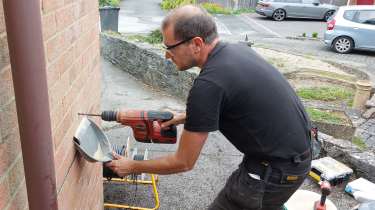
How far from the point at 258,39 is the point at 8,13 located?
15182mm

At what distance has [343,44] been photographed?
1338 centimetres

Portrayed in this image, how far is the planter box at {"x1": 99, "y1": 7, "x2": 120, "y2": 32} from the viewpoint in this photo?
40.7 feet

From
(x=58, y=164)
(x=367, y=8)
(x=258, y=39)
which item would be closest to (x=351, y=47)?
(x=367, y=8)

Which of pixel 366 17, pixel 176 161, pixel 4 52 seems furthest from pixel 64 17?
pixel 366 17

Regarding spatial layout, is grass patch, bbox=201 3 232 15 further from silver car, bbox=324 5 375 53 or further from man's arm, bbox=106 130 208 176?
man's arm, bbox=106 130 208 176

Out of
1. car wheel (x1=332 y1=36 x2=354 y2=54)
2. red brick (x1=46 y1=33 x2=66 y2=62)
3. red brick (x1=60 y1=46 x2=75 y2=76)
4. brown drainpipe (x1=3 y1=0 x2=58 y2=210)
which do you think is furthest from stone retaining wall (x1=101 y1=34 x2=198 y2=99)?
car wheel (x1=332 y1=36 x2=354 y2=54)

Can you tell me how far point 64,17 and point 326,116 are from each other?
16.8 feet

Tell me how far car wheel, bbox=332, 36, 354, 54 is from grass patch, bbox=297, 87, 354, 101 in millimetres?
5146

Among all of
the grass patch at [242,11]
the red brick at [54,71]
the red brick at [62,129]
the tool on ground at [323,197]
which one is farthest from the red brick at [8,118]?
the grass patch at [242,11]

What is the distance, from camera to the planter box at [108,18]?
12.4 m

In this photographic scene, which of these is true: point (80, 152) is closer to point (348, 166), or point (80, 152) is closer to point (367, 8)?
point (348, 166)

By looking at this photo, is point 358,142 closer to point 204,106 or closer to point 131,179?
point 131,179

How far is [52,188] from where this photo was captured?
4.55 feet

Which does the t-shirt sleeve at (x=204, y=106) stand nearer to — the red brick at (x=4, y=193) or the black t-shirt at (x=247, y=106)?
the black t-shirt at (x=247, y=106)
